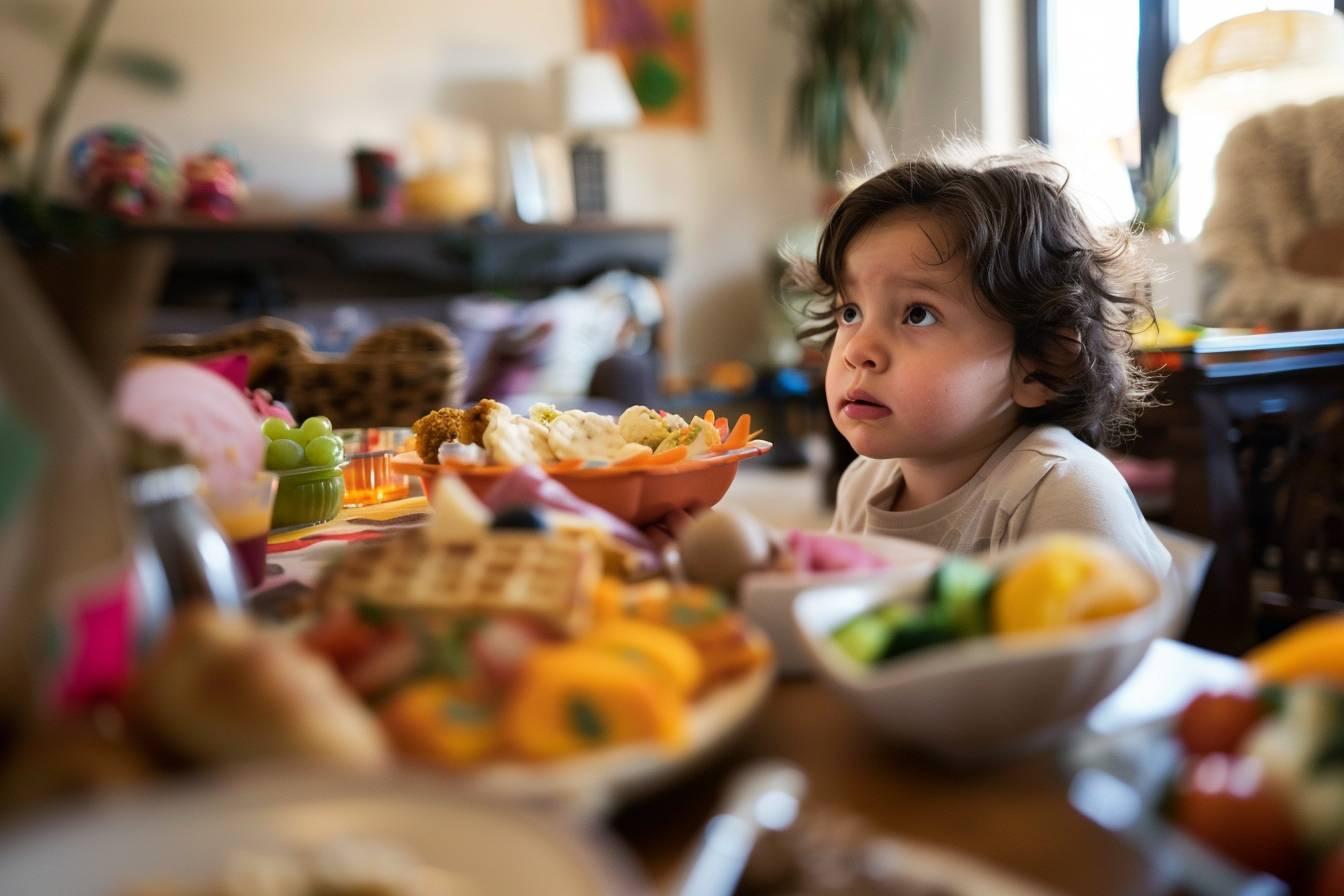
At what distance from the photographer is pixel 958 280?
1.26 meters

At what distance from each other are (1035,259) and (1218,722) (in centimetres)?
101

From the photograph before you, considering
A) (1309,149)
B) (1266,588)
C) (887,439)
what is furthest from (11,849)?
(1309,149)

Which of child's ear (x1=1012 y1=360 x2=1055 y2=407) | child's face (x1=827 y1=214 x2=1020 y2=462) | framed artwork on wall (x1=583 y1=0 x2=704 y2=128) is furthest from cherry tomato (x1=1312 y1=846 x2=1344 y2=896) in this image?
framed artwork on wall (x1=583 y1=0 x2=704 y2=128)

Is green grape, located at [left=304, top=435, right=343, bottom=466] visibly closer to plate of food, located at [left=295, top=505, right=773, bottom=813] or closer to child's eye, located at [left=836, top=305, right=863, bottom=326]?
plate of food, located at [left=295, top=505, right=773, bottom=813]

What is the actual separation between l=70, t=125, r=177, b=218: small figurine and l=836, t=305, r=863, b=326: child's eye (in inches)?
137

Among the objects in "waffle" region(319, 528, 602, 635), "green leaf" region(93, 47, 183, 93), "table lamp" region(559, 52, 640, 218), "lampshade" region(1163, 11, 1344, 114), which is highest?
"table lamp" region(559, 52, 640, 218)

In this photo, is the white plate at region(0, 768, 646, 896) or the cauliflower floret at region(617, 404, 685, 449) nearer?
the white plate at region(0, 768, 646, 896)

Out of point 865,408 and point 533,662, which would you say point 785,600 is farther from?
point 865,408

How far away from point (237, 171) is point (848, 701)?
14.7ft

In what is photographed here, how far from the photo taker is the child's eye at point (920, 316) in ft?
4.08

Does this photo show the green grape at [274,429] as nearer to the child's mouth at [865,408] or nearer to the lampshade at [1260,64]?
the child's mouth at [865,408]

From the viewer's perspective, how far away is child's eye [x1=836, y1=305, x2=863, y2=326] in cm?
129

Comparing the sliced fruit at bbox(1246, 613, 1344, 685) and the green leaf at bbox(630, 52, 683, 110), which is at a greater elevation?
the green leaf at bbox(630, 52, 683, 110)

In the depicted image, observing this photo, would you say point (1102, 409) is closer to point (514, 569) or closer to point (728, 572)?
point (728, 572)
